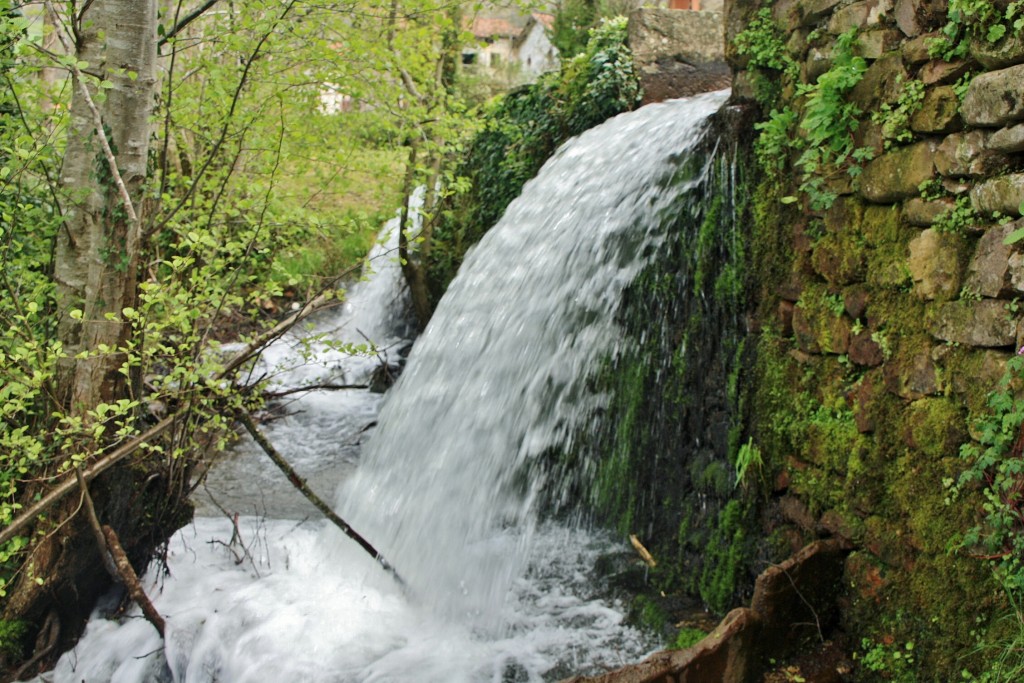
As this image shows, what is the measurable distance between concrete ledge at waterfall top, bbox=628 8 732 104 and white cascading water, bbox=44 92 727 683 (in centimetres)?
107

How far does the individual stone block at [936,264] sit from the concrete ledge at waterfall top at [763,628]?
1.11 meters

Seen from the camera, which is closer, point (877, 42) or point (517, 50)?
point (877, 42)

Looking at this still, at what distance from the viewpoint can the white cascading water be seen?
3.94m

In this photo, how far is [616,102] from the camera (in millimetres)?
6984

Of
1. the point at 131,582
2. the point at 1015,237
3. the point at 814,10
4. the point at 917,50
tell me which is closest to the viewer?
the point at 1015,237

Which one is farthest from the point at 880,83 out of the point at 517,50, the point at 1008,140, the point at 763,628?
the point at 517,50

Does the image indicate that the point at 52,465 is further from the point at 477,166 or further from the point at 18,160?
the point at 477,166

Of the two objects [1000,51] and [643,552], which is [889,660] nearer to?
[643,552]

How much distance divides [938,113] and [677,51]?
4909mm

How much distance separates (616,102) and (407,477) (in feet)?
12.7

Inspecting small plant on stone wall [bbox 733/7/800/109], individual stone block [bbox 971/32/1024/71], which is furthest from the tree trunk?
individual stone block [bbox 971/32/1024/71]

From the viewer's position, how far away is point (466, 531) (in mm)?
4617

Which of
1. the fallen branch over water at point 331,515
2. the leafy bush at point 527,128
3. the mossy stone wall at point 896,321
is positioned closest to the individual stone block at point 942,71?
the mossy stone wall at point 896,321

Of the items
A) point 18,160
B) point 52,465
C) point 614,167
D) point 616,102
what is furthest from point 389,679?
point 616,102
